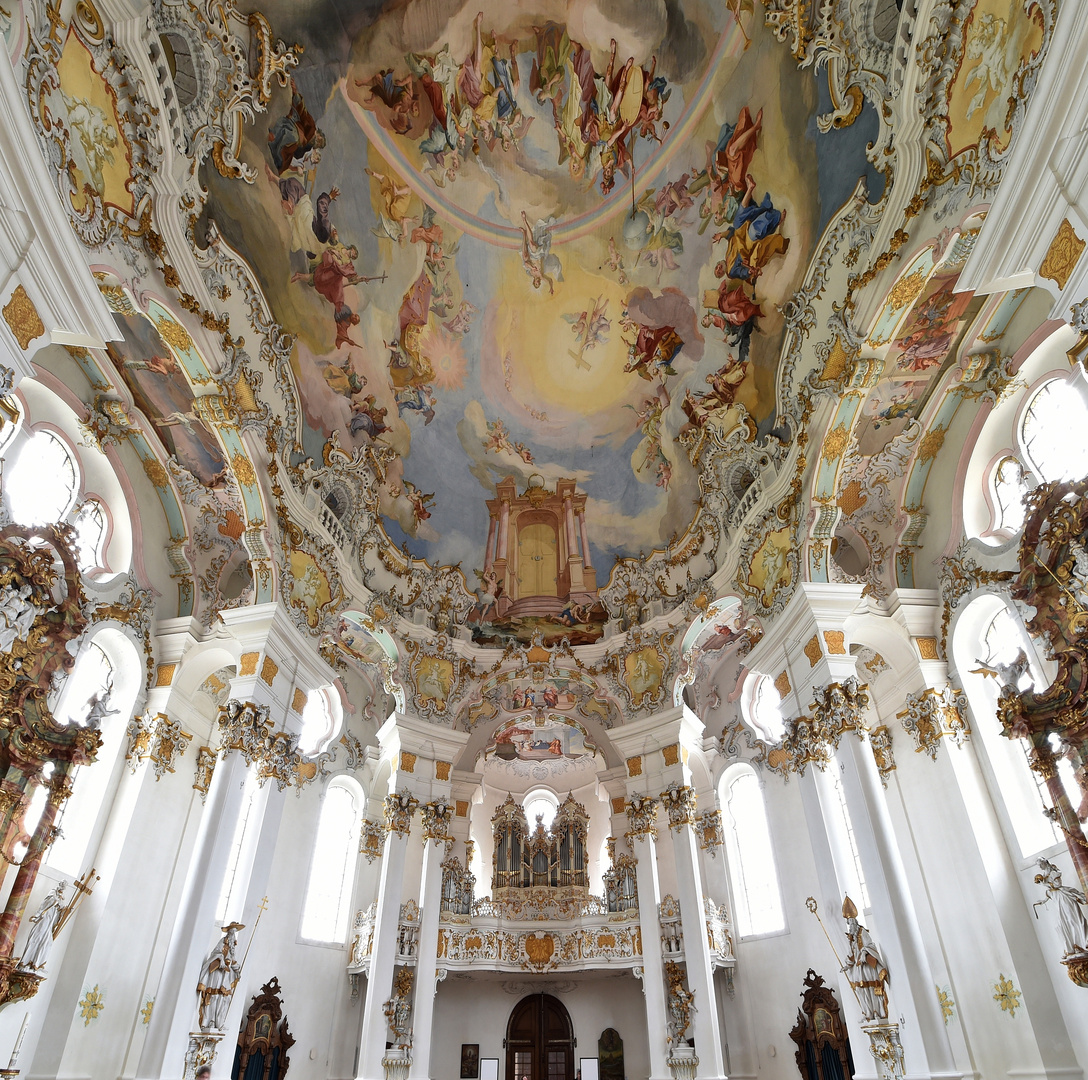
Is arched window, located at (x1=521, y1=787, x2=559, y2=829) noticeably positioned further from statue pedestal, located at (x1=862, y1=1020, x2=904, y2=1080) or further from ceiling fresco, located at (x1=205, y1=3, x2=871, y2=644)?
statue pedestal, located at (x1=862, y1=1020, x2=904, y2=1080)

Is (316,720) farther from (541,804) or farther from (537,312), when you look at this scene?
(537,312)

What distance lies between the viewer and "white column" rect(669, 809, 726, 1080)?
1372 cm

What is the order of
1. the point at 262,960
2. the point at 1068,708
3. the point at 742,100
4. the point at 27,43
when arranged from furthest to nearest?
1. the point at 262,960
2. the point at 742,100
3. the point at 1068,708
4. the point at 27,43

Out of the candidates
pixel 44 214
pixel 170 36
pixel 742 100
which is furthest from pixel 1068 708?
pixel 170 36

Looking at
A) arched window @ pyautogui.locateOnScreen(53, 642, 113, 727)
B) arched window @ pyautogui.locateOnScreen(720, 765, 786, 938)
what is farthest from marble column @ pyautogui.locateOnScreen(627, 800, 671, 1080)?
arched window @ pyautogui.locateOnScreen(53, 642, 113, 727)

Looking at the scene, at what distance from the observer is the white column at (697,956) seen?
13719 millimetres

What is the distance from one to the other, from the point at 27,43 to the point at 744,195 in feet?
35.7

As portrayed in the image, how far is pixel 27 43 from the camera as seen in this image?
7.72 m

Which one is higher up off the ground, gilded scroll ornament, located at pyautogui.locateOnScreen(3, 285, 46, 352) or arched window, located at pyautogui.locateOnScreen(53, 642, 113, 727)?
gilded scroll ornament, located at pyautogui.locateOnScreen(3, 285, 46, 352)

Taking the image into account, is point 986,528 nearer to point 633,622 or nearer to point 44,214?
point 633,622

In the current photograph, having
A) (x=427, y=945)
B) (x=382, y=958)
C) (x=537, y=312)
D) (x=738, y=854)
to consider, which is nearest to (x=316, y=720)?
(x=382, y=958)

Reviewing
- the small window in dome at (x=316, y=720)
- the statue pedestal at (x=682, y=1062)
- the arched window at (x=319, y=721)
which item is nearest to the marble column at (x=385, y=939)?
the arched window at (x=319, y=721)

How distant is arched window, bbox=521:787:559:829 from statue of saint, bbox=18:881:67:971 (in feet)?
41.6

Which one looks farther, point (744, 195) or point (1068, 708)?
point (744, 195)
